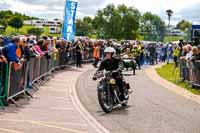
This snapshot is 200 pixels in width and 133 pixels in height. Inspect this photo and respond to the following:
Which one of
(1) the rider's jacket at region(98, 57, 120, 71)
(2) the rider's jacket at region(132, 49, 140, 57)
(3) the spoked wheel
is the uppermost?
(1) the rider's jacket at region(98, 57, 120, 71)

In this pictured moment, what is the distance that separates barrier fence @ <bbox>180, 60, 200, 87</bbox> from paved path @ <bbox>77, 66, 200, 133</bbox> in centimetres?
201

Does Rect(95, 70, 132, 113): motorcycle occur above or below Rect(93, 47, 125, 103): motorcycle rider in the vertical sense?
below

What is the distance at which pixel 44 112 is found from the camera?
15055 mm

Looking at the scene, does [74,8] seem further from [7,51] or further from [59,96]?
[7,51]

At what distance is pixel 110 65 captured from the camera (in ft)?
53.6

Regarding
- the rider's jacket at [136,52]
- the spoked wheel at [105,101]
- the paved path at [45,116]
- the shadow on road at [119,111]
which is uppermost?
the rider's jacket at [136,52]

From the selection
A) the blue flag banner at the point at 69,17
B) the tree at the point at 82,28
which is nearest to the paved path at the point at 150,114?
the blue flag banner at the point at 69,17

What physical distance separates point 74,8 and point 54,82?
11810 mm

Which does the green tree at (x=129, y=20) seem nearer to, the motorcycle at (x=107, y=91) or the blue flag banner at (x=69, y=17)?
the blue flag banner at (x=69, y=17)

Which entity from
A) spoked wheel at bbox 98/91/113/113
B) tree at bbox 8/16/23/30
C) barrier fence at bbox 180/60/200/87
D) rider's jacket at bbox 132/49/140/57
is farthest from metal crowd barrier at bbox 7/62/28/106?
tree at bbox 8/16/23/30

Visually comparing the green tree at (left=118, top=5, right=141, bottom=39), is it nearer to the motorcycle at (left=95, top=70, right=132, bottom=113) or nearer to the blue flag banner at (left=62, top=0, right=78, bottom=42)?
the blue flag banner at (left=62, top=0, right=78, bottom=42)

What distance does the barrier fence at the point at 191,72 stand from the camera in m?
23.2

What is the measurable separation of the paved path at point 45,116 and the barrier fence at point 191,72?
233 inches

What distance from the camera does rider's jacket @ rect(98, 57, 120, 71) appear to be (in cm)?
1631
